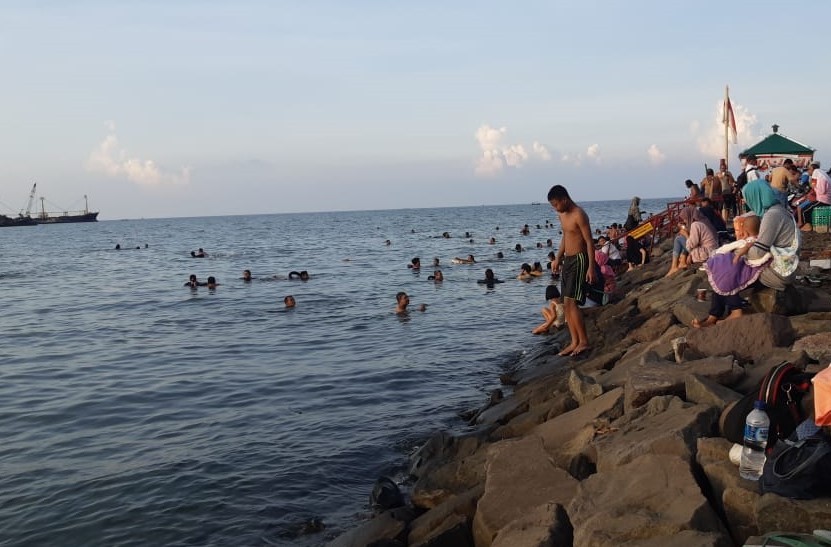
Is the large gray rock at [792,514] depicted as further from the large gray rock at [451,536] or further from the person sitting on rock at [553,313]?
the person sitting on rock at [553,313]

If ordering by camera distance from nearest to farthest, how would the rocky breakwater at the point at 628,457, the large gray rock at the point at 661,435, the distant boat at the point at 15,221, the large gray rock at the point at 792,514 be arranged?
1. the large gray rock at the point at 792,514
2. the rocky breakwater at the point at 628,457
3. the large gray rock at the point at 661,435
4. the distant boat at the point at 15,221

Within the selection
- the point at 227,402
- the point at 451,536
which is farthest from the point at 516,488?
the point at 227,402

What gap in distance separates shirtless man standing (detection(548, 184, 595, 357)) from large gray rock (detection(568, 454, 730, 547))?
15.1 ft

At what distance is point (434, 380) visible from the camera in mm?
12438

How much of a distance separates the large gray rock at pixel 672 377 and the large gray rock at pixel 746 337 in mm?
696

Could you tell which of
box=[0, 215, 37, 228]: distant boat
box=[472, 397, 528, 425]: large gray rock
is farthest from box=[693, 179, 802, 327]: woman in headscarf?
box=[0, 215, 37, 228]: distant boat

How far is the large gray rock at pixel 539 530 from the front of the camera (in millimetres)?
4367

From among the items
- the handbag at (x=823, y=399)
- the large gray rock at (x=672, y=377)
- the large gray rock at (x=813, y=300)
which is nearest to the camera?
the handbag at (x=823, y=399)

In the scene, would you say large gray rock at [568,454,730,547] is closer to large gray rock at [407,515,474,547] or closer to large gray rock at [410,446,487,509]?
large gray rock at [407,515,474,547]

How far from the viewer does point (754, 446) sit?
4172mm

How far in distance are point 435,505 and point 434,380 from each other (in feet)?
19.3

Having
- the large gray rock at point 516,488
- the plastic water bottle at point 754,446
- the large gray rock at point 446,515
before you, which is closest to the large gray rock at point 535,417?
the large gray rock at point 516,488

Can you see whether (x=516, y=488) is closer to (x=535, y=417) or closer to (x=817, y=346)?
(x=535, y=417)

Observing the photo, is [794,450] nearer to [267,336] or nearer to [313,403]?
[313,403]
